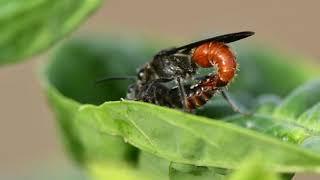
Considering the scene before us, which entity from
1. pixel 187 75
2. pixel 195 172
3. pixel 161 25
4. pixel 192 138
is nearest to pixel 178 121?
pixel 192 138

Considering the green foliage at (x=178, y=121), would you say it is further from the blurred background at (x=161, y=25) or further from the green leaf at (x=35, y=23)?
the blurred background at (x=161, y=25)

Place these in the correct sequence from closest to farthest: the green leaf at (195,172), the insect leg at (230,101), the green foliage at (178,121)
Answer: the green foliage at (178,121) → the green leaf at (195,172) → the insect leg at (230,101)

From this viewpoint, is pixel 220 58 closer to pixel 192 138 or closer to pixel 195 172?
pixel 195 172

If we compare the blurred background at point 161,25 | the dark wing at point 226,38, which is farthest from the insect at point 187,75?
the blurred background at point 161,25

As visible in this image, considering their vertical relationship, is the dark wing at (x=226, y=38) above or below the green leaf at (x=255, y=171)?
above

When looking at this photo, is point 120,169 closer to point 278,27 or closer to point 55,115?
point 55,115

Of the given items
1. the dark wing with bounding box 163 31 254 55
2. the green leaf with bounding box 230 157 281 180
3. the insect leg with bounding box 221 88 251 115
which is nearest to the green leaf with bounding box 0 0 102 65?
the dark wing with bounding box 163 31 254 55

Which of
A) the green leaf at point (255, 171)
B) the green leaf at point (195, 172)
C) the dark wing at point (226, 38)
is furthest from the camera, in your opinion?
the dark wing at point (226, 38)
